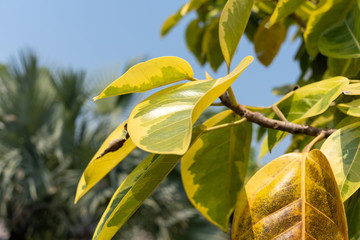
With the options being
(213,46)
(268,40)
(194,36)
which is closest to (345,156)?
(268,40)

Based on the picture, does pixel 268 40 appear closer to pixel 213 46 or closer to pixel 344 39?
pixel 213 46

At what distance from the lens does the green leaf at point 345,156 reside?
1.14ft

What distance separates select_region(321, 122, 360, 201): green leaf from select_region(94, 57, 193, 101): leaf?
167 millimetres

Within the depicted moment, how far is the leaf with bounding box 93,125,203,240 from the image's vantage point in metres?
0.37

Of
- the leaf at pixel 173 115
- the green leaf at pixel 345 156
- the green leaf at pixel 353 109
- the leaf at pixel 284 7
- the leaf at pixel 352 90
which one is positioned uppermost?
the leaf at pixel 173 115

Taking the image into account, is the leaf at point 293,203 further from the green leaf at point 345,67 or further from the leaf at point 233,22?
the green leaf at point 345,67

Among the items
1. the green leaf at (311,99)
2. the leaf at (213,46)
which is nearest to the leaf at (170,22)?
the leaf at (213,46)

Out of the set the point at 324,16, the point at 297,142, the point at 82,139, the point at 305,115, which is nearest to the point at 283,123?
the point at 305,115

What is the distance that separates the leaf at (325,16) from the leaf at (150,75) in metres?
0.30

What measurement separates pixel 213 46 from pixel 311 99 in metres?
0.57

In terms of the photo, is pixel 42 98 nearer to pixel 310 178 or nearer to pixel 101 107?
pixel 101 107

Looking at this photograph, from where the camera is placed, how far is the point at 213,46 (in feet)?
3.25

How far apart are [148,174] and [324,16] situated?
1.33 feet

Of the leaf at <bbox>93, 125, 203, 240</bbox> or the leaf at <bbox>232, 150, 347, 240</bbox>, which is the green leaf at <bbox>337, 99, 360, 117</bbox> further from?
the leaf at <bbox>93, 125, 203, 240</bbox>
